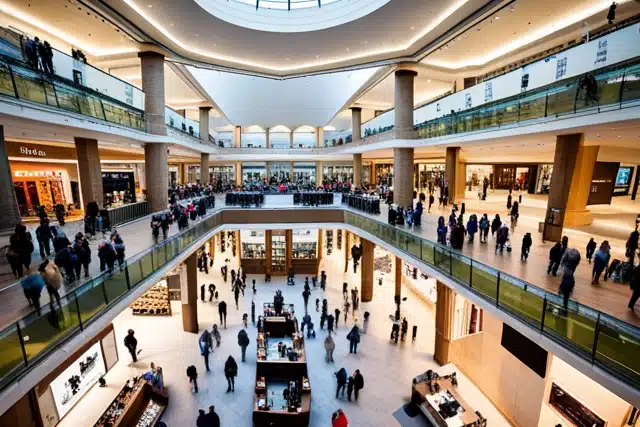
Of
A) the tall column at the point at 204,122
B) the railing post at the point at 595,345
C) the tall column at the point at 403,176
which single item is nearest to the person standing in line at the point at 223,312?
the tall column at the point at 403,176

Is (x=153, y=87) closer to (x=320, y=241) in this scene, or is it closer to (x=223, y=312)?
(x=223, y=312)

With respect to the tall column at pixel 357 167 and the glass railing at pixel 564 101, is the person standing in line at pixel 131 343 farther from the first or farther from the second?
the tall column at pixel 357 167

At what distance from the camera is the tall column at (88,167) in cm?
1220

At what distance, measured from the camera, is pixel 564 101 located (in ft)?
26.3

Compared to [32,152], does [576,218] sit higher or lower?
lower

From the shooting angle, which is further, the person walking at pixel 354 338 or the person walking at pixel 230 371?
the person walking at pixel 354 338

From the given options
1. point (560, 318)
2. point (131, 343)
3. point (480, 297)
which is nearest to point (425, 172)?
point (480, 297)

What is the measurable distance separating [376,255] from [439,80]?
1311 cm

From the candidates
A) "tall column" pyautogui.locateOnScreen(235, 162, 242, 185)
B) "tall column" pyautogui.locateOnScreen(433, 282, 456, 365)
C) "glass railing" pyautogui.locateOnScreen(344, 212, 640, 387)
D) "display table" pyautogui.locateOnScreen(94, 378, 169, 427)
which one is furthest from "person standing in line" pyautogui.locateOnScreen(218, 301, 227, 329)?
"tall column" pyautogui.locateOnScreen(235, 162, 242, 185)

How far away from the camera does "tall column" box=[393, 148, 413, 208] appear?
18062 millimetres

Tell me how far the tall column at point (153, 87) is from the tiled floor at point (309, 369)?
8.93m

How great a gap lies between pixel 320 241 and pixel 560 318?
18.0 meters

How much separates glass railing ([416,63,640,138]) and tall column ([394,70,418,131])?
→ 5.02 m

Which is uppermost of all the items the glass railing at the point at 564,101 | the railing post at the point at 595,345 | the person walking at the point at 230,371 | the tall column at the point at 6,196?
the glass railing at the point at 564,101
